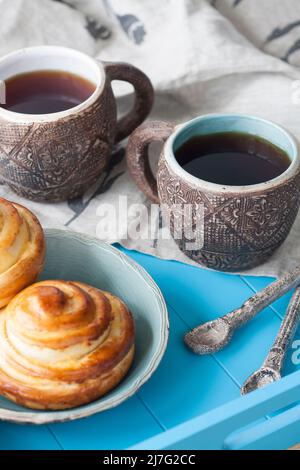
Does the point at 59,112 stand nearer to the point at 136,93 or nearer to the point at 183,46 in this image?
the point at 136,93

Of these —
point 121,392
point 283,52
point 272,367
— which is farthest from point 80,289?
point 283,52

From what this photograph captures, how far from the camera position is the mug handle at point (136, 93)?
3.35 feet

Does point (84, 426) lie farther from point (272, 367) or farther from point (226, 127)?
point (226, 127)

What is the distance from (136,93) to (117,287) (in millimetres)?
297

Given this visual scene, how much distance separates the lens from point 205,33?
1147mm

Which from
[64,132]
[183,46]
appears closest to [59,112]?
[64,132]

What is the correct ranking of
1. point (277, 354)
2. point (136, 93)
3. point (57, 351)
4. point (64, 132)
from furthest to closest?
point (136, 93)
point (64, 132)
point (277, 354)
point (57, 351)

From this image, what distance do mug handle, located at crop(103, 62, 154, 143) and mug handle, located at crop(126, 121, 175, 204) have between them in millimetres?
99

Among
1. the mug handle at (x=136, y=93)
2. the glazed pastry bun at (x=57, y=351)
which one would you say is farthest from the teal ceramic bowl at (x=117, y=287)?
the mug handle at (x=136, y=93)

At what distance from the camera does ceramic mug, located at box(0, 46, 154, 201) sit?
3.09 ft

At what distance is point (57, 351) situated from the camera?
0.73 metres

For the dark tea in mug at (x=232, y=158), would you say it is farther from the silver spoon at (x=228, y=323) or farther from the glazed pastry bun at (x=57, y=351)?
the glazed pastry bun at (x=57, y=351)

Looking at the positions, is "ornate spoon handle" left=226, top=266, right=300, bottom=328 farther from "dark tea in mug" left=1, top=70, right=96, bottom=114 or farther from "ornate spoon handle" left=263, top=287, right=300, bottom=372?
→ "dark tea in mug" left=1, top=70, right=96, bottom=114

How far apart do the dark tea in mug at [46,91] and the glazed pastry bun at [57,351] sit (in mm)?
324
